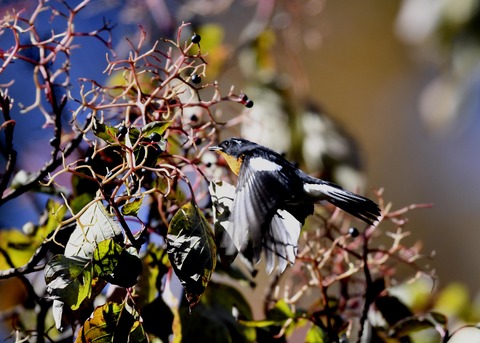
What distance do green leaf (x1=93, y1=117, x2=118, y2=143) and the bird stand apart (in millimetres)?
82

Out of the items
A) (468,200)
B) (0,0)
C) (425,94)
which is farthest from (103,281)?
(468,200)

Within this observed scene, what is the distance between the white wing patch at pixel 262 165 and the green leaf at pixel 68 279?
0.13 m

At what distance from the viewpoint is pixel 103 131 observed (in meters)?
0.39

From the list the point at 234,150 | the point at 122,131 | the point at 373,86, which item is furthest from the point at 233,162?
the point at 373,86

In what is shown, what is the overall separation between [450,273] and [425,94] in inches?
19.3

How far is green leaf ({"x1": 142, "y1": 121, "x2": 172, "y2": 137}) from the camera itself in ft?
1.28

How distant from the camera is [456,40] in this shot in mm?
1158

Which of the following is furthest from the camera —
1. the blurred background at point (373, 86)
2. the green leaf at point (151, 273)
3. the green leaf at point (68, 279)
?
the blurred background at point (373, 86)

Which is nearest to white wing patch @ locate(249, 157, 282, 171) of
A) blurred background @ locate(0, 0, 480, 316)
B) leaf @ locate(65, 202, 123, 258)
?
leaf @ locate(65, 202, 123, 258)

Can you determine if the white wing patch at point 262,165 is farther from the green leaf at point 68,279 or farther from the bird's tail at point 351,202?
→ the green leaf at point 68,279

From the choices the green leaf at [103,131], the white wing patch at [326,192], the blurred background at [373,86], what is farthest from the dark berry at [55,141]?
the blurred background at [373,86]

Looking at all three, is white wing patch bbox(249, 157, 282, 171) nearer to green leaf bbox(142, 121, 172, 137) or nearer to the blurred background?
green leaf bbox(142, 121, 172, 137)

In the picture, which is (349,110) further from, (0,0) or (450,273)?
(0,0)

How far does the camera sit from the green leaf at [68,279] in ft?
1.20
